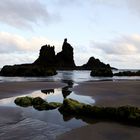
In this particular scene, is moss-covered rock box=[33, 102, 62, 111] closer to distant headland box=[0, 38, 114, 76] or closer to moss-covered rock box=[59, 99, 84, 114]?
moss-covered rock box=[59, 99, 84, 114]

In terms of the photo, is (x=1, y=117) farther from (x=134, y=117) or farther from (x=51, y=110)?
(x=134, y=117)

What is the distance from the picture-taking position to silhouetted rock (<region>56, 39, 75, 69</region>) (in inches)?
6132

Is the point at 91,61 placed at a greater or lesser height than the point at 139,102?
greater

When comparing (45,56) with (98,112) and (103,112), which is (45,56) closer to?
(98,112)

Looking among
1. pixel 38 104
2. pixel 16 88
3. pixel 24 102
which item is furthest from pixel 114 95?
pixel 16 88

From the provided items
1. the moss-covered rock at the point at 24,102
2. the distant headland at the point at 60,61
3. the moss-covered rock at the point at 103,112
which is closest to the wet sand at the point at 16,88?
the moss-covered rock at the point at 24,102

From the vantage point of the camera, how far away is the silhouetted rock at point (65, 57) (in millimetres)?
155750

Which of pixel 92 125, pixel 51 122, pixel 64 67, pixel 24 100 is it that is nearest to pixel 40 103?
pixel 24 100

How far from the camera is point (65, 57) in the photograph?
160 m

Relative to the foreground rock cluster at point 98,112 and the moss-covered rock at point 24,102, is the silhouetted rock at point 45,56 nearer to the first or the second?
the moss-covered rock at point 24,102

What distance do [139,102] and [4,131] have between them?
11.1m

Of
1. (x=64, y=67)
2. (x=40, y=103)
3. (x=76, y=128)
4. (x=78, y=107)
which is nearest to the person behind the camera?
(x=76, y=128)

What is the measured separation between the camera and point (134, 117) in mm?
13688

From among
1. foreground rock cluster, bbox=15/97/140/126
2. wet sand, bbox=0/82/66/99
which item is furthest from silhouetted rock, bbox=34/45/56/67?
foreground rock cluster, bbox=15/97/140/126
